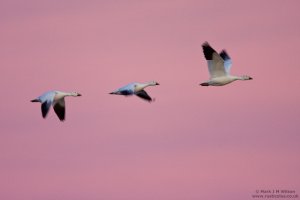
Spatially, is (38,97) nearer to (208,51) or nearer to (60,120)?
(60,120)

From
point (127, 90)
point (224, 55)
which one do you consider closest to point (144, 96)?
point (127, 90)

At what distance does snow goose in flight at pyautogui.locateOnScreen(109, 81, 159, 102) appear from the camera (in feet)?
121

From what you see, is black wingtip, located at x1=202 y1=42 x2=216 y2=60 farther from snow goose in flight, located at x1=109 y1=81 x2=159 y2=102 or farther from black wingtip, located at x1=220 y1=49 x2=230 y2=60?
snow goose in flight, located at x1=109 y1=81 x2=159 y2=102

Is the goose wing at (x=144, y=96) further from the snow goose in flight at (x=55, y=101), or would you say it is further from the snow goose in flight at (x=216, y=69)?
the snow goose in flight at (x=216, y=69)

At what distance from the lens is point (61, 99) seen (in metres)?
38.8

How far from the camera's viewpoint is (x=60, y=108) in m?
38.9

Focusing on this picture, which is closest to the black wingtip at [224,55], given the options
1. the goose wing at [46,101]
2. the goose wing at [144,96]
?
the goose wing at [144,96]

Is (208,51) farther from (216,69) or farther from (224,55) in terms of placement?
(224,55)

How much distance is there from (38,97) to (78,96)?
8.42ft

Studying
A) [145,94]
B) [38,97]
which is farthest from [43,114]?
[145,94]

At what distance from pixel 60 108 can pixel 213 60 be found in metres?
5.79

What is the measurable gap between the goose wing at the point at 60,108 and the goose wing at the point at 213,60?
5.40 metres

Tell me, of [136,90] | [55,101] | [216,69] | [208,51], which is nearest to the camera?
[208,51]

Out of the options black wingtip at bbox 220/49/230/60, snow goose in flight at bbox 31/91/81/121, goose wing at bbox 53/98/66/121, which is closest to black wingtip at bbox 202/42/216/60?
black wingtip at bbox 220/49/230/60
